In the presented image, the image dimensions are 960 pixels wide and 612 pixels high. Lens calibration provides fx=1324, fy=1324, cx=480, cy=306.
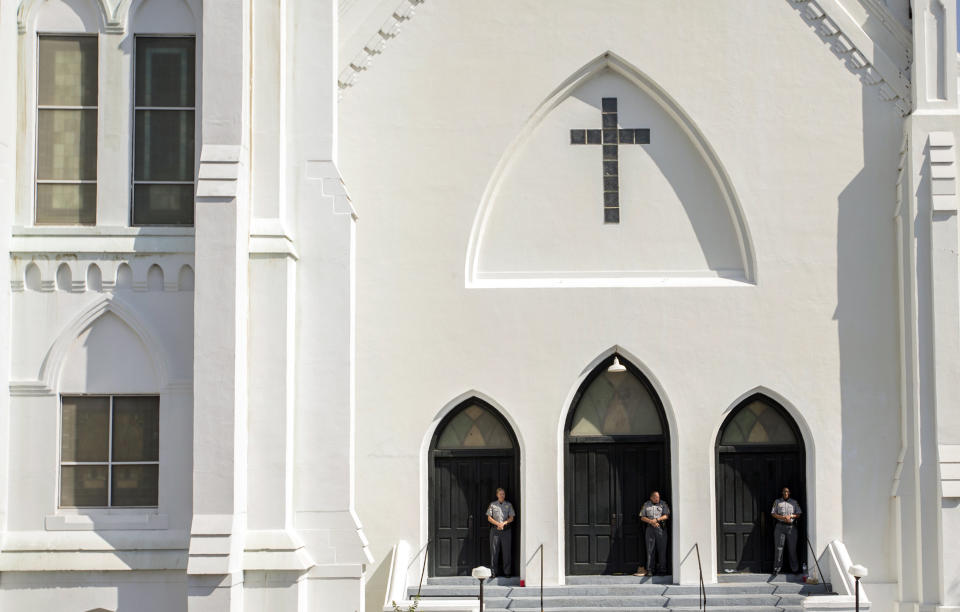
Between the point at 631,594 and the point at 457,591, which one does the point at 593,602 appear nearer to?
the point at 631,594

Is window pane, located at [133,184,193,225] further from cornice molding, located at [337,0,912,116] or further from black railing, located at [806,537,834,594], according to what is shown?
black railing, located at [806,537,834,594]

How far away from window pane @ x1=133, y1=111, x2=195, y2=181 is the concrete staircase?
643 cm

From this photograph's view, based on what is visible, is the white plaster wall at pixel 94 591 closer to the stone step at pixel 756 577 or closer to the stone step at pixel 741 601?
the stone step at pixel 741 601

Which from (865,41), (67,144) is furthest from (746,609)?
(67,144)

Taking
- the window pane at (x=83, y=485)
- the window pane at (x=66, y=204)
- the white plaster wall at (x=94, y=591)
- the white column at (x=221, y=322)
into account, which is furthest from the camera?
the window pane at (x=66, y=204)

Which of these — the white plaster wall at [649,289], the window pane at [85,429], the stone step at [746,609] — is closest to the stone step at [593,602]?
the stone step at [746,609]

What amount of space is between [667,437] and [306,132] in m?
6.58

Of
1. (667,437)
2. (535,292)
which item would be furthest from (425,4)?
(667,437)

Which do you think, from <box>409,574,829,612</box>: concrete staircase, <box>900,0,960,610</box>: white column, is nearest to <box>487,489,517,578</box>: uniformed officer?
<box>409,574,829,612</box>: concrete staircase

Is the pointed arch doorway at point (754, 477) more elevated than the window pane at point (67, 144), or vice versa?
the window pane at point (67, 144)

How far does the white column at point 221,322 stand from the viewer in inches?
603

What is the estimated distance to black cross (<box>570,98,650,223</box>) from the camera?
1903 cm

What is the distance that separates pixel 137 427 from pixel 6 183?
3.37 meters

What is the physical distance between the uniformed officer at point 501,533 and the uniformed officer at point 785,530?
3.68 m
